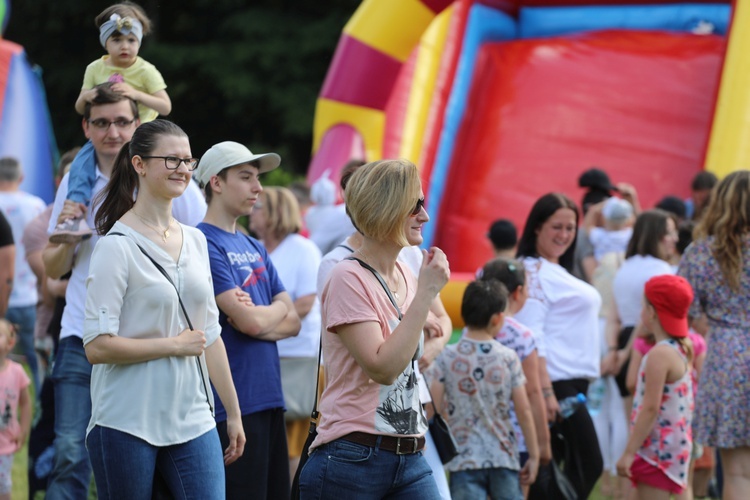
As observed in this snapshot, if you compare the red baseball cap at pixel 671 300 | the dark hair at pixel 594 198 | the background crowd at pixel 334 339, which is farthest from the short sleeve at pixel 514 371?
the dark hair at pixel 594 198

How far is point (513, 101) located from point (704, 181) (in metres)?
2.89

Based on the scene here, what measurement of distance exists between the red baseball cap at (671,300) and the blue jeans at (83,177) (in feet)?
7.81

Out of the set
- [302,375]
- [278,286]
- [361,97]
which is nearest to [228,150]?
[278,286]

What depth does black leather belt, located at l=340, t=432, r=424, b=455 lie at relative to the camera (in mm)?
3229

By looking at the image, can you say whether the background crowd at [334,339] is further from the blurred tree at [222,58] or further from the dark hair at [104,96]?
the blurred tree at [222,58]

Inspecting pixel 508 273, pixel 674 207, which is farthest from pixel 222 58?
pixel 508 273

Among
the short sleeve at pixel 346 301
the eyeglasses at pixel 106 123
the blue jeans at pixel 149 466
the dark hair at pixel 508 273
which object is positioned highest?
the eyeglasses at pixel 106 123

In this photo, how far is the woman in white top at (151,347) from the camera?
3334mm

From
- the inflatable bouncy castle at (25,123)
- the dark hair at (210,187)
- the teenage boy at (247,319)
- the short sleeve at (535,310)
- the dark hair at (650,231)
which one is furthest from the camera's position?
the inflatable bouncy castle at (25,123)

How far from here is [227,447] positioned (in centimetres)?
400

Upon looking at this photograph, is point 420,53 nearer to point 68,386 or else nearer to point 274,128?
point 68,386

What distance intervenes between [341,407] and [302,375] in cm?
252

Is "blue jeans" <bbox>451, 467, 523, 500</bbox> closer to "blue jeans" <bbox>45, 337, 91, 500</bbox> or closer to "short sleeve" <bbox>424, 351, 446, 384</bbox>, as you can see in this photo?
"short sleeve" <bbox>424, 351, 446, 384</bbox>

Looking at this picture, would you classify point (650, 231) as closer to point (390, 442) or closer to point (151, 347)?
point (390, 442)
